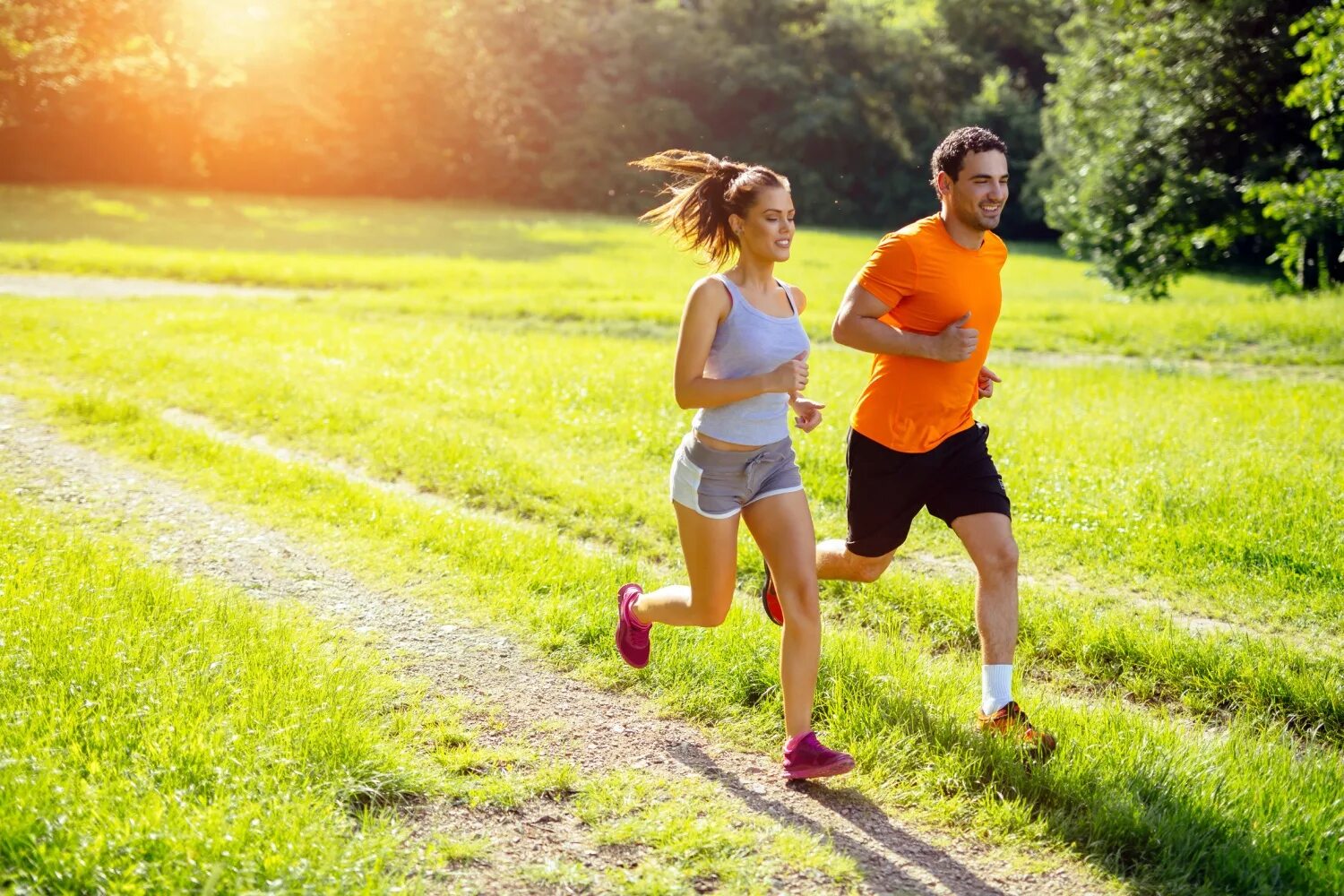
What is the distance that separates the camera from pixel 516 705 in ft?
16.5

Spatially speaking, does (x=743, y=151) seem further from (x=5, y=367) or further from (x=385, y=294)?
(x=5, y=367)

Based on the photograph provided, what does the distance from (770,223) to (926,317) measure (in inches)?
32.5

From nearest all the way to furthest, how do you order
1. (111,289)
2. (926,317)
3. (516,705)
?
(926,317) < (516,705) < (111,289)

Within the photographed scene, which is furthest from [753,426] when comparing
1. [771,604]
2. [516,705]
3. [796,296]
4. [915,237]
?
[516,705]

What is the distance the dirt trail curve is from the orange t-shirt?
1426mm

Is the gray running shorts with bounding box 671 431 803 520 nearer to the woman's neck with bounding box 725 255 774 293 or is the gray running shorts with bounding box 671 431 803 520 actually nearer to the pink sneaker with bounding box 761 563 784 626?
the woman's neck with bounding box 725 255 774 293

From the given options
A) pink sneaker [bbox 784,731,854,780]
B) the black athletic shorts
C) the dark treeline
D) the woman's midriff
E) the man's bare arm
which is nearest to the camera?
pink sneaker [bbox 784,731,854,780]

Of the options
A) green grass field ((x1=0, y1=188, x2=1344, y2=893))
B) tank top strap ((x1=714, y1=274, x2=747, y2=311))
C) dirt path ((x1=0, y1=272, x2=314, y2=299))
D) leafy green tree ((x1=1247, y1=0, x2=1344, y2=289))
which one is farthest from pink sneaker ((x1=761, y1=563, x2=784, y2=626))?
dirt path ((x1=0, y1=272, x2=314, y2=299))

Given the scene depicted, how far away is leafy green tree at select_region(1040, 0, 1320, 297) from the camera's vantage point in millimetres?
17594

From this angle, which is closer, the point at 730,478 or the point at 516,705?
the point at 730,478

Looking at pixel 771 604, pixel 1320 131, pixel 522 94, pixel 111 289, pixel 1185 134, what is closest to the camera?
pixel 771 604

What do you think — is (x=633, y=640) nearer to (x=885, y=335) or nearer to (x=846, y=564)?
(x=846, y=564)

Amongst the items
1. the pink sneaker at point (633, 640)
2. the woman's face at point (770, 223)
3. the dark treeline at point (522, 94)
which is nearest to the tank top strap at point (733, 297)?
the woman's face at point (770, 223)

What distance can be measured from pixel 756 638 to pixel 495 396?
615 centimetres
